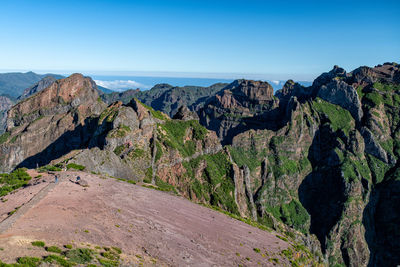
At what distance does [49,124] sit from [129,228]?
6601 inches

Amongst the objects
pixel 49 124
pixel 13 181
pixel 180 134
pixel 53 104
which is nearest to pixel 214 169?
pixel 180 134

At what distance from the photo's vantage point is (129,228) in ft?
132

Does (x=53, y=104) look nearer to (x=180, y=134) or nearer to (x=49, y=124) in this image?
(x=49, y=124)

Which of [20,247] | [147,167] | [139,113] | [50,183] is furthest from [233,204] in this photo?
[20,247]

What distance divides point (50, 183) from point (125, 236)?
20.6 meters

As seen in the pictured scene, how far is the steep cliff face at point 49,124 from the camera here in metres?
166

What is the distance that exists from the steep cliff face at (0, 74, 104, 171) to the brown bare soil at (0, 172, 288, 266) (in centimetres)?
11658

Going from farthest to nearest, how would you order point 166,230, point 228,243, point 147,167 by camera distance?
point 147,167, point 228,243, point 166,230

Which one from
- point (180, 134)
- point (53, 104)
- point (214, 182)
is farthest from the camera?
point (53, 104)

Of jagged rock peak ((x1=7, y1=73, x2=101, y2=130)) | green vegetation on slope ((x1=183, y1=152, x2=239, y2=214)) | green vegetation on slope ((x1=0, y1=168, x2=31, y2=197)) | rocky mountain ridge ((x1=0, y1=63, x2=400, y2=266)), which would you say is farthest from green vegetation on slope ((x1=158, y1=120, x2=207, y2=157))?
jagged rock peak ((x1=7, y1=73, x2=101, y2=130))

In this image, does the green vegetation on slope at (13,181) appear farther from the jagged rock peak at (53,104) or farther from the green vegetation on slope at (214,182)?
the jagged rock peak at (53,104)

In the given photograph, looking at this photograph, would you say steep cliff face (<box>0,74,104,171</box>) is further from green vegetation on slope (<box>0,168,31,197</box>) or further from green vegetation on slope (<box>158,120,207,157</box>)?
green vegetation on slope (<box>0,168,31,197</box>)

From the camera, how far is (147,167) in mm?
108875

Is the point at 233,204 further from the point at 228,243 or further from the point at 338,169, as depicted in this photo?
the point at 338,169
